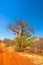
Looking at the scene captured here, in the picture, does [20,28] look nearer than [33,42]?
No

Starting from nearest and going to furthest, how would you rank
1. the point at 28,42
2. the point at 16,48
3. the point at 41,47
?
the point at 28,42 → the point at 16,48 → the point at 41,47

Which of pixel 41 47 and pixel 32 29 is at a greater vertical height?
pixel 32 29

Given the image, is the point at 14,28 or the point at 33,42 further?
the point at 14,28

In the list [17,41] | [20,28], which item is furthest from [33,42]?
[20,28]

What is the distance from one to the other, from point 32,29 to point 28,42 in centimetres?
351

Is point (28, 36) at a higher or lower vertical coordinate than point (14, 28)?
lower

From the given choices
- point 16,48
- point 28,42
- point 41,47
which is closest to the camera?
point 28,42

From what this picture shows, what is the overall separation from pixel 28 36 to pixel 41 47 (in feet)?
13.1

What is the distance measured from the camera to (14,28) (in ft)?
85.8

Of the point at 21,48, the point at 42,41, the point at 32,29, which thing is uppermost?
the point at 32,29

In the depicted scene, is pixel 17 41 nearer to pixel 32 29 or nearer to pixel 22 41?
pixel 22 41

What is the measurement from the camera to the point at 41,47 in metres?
25.5

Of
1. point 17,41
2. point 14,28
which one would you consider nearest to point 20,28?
point 14,28

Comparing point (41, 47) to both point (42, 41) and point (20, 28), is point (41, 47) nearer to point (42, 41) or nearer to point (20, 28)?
point (42, 41)
